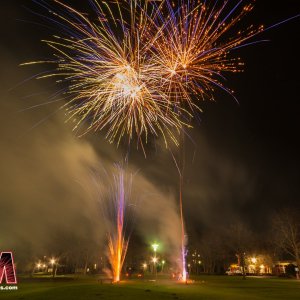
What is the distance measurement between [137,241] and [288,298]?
84.4 metres

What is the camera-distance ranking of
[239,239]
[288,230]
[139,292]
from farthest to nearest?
[239,239]
[288,230]
[139,292]

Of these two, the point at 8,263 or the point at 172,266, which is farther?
the point at 172,266

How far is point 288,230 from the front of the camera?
185 feet

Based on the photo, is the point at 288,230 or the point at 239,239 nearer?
the point at 288,230

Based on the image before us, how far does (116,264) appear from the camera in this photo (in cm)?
3616

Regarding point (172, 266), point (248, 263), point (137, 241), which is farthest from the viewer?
point (172, 266)

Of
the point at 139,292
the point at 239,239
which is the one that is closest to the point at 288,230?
the point at 239,239

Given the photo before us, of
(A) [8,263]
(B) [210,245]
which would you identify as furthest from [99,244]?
(A) [8,263]

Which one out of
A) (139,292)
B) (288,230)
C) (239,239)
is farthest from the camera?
(239,239)

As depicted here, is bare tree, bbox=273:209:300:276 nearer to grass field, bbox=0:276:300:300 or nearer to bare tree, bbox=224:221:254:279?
bare tree, bbox=224:221:254:279

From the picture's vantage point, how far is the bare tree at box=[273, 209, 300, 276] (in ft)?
181

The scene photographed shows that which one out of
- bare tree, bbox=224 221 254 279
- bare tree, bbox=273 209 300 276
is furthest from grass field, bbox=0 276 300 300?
bare tree, bbox=224 221 254 279

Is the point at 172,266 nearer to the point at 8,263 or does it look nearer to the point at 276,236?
the point at 276,236

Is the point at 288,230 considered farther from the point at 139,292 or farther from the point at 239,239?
the point at 139,292
